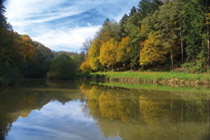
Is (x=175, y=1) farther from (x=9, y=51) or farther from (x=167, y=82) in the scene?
(x=9, y=51)

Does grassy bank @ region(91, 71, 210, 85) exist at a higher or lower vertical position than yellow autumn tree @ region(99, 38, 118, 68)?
lower

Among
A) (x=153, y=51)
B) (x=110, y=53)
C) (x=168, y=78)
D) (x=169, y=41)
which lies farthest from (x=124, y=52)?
(x=168, y=78)

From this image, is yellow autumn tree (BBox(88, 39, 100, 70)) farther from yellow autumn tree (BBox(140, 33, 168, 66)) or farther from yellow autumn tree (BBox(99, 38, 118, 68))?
yellow autumn tree (BBox(140, 33, 168, 66))

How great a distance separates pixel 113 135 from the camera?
4516 millimetres

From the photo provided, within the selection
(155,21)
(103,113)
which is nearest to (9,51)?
(103,113)

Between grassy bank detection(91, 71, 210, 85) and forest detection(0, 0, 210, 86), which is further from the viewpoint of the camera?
forest detection(0, 0, 210, 86)

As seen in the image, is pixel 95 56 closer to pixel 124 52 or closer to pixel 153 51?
pixel 124 52

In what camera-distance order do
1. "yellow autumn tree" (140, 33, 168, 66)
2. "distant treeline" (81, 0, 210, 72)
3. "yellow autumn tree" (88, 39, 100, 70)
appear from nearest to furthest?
"distant treeline" (81, 0, 210, 72), "yellow autumn tree" (140, 33, 168, 66), "yellow autumn tree" (88, 39, 100, 70)

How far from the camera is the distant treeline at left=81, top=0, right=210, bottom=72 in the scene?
24109 millimetres

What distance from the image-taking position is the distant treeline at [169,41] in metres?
24.1

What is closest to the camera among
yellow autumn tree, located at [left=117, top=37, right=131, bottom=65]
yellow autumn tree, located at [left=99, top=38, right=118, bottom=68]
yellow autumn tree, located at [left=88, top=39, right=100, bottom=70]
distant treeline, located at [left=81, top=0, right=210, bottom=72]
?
distant treeline, located at [left=81, top=0, right=210, bottom=72]

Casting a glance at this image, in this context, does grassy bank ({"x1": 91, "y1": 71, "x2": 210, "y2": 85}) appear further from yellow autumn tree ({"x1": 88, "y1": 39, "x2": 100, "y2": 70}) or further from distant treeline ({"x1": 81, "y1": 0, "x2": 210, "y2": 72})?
yellow autumn tree ({"x1": 88, "y1": 39, "x2": 100, "y2": 70})

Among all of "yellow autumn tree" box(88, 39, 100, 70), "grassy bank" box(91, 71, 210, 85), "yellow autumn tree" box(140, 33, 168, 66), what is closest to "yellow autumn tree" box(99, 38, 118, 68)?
"yellow autumn tree" box(88, 39, 100, 70)

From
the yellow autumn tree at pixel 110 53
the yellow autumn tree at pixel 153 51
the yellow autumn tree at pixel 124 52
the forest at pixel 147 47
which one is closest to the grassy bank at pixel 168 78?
the forest at pixel 147 47
